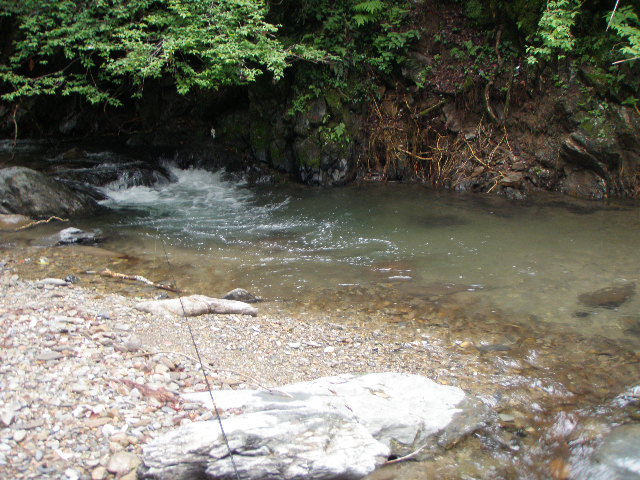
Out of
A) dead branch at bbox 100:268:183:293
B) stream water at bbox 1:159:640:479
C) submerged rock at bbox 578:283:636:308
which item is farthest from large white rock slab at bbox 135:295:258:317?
submerged rock at bbox 578:283:636:308

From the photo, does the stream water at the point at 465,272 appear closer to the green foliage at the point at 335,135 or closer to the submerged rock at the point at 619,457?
the submerged rock at the point at 619,457

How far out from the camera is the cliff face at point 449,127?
10617mm

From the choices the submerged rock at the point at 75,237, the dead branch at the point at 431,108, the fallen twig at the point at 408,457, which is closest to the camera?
the fallen twig at the point at 408,457

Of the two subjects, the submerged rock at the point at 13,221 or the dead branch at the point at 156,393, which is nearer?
the dead branch at the point at 156,393

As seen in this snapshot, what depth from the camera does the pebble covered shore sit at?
9.61 feet

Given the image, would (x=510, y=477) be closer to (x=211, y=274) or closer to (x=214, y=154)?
(x=211, y=274)

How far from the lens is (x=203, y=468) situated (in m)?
2.83

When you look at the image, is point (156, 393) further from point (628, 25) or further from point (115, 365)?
point (628, 25)

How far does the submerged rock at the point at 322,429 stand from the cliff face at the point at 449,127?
8182mm

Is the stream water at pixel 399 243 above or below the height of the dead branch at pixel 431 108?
below

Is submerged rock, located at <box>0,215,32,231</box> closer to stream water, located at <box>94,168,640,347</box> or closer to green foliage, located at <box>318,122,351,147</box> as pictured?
stream water, located at <box>94,168,640,347</box>

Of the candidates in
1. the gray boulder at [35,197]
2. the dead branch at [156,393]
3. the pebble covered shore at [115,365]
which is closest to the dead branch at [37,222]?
the gray boulder at [35,197]

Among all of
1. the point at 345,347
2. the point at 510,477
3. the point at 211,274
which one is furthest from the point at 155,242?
the point at 510,477

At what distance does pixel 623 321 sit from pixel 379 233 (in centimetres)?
428
